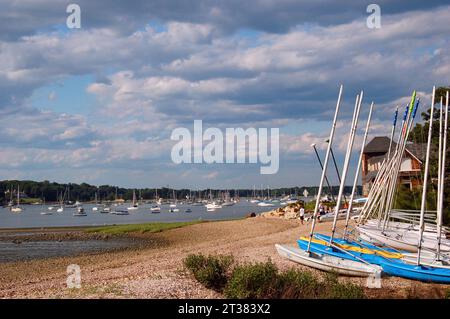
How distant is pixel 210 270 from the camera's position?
62.1 feet

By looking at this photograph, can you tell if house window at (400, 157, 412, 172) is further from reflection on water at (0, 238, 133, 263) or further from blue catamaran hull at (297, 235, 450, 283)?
blue catamaran hull at (297, 235, 450, 283)

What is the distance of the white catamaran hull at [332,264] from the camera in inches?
867

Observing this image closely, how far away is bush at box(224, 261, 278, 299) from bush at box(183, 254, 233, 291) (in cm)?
86

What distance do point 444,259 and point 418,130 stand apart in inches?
827

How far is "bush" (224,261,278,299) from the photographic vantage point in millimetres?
17281

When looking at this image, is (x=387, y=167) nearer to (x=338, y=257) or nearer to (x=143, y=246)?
(x=338, y=257)

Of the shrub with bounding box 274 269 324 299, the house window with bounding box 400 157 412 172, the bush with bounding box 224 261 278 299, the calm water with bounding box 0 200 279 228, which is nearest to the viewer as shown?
the bush with bounding box 224 261 278 299

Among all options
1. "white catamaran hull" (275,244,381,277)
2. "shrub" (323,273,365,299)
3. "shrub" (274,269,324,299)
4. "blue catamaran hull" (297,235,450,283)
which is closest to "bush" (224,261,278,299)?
"shrub" (274,269,324,299)

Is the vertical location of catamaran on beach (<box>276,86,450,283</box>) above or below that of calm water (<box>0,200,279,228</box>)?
above

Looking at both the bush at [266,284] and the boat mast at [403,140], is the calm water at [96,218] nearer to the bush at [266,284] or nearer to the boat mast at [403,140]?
the boat mast at [403,140]

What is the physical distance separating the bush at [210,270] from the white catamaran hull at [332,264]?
12.9ft
